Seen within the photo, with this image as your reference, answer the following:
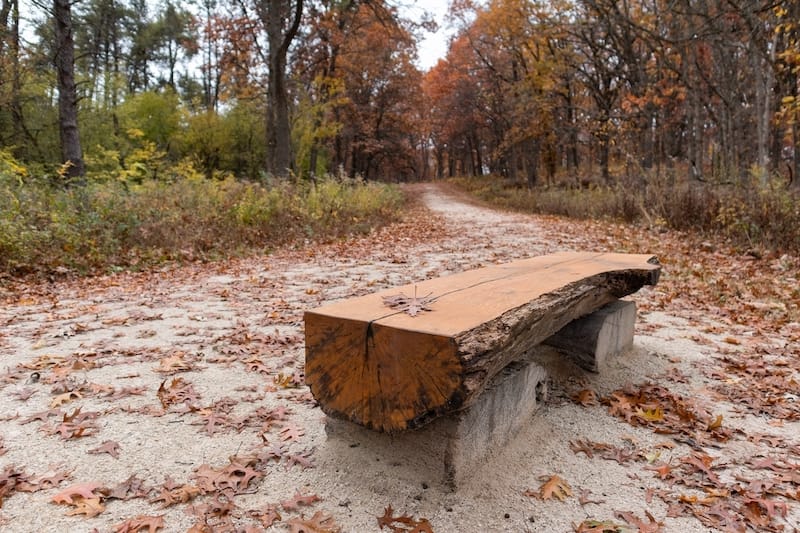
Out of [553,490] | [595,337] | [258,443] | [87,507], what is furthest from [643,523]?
[87,507]

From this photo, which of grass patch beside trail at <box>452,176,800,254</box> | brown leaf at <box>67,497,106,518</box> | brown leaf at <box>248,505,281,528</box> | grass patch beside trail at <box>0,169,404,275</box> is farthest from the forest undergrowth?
grass patch beside trail at <box>452,176,800,254</box>

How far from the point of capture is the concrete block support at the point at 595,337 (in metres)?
2.92

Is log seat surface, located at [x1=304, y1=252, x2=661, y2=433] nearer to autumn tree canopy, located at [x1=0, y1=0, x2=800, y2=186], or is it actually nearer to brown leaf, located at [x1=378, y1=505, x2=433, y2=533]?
brown leaf, located at [x1=378, y1=505, x2=433, y2=533]

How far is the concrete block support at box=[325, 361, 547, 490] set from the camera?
183 centimetres

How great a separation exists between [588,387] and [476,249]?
5.52 metres

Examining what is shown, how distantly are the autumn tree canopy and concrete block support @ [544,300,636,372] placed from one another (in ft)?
15.1

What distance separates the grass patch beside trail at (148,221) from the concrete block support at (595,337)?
604cm

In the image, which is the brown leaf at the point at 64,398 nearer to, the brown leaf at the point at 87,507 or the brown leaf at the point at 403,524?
the brown leaf at the point at 87,507

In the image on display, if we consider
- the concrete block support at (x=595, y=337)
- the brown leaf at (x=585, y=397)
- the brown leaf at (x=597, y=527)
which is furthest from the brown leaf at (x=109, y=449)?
the concrete block support at (x=595, y=337)

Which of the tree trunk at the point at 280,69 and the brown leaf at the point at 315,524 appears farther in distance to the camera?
the tree trunk at the point at 280,69

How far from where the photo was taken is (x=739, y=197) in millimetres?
7676

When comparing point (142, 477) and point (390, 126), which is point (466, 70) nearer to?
point (390, 126)

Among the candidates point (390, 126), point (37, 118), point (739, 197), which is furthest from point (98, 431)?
point (390, 126)

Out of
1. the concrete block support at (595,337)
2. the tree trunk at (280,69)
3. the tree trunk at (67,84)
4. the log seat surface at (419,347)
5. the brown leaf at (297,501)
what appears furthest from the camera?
the tree trunk at (280,69)
